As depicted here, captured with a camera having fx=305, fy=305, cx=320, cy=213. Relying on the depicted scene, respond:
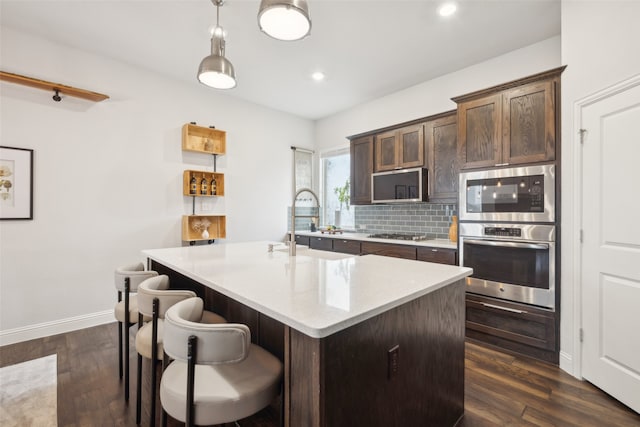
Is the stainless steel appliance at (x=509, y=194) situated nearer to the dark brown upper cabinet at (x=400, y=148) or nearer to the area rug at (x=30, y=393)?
the dark brown upper cabinet at (x=400, y=148)

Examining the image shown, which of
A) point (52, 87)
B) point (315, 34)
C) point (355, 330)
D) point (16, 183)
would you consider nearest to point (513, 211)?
point (355, 330)

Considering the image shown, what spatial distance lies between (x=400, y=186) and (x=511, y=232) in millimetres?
1445

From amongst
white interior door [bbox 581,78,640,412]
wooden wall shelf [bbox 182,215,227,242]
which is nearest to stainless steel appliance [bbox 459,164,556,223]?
white interior door [bbox 581,78,640,412]

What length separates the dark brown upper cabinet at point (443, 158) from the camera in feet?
11.1

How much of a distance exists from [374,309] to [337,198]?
433 centimetres

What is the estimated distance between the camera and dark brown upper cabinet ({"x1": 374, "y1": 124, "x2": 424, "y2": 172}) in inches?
145

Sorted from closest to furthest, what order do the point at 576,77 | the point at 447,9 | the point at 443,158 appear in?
1. the point at 576,77
2. the point at 447,9
3. the point at 443,158

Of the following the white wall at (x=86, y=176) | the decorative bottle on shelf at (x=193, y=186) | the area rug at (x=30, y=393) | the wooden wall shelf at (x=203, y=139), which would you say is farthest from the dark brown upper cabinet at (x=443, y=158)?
the area rug at (x=30, y=393)

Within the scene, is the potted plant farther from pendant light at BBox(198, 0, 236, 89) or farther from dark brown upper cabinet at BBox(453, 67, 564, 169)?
pendant light at BBox(198, 0, 236, 89)

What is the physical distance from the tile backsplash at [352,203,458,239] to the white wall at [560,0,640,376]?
140cm

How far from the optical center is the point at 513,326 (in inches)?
105

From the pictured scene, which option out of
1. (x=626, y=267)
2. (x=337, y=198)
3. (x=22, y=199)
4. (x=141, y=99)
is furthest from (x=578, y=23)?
(x=22, y=199)

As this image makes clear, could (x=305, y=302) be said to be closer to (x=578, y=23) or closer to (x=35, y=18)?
(x=578, y=23)

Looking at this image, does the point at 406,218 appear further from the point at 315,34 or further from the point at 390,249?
the point at 315,34
